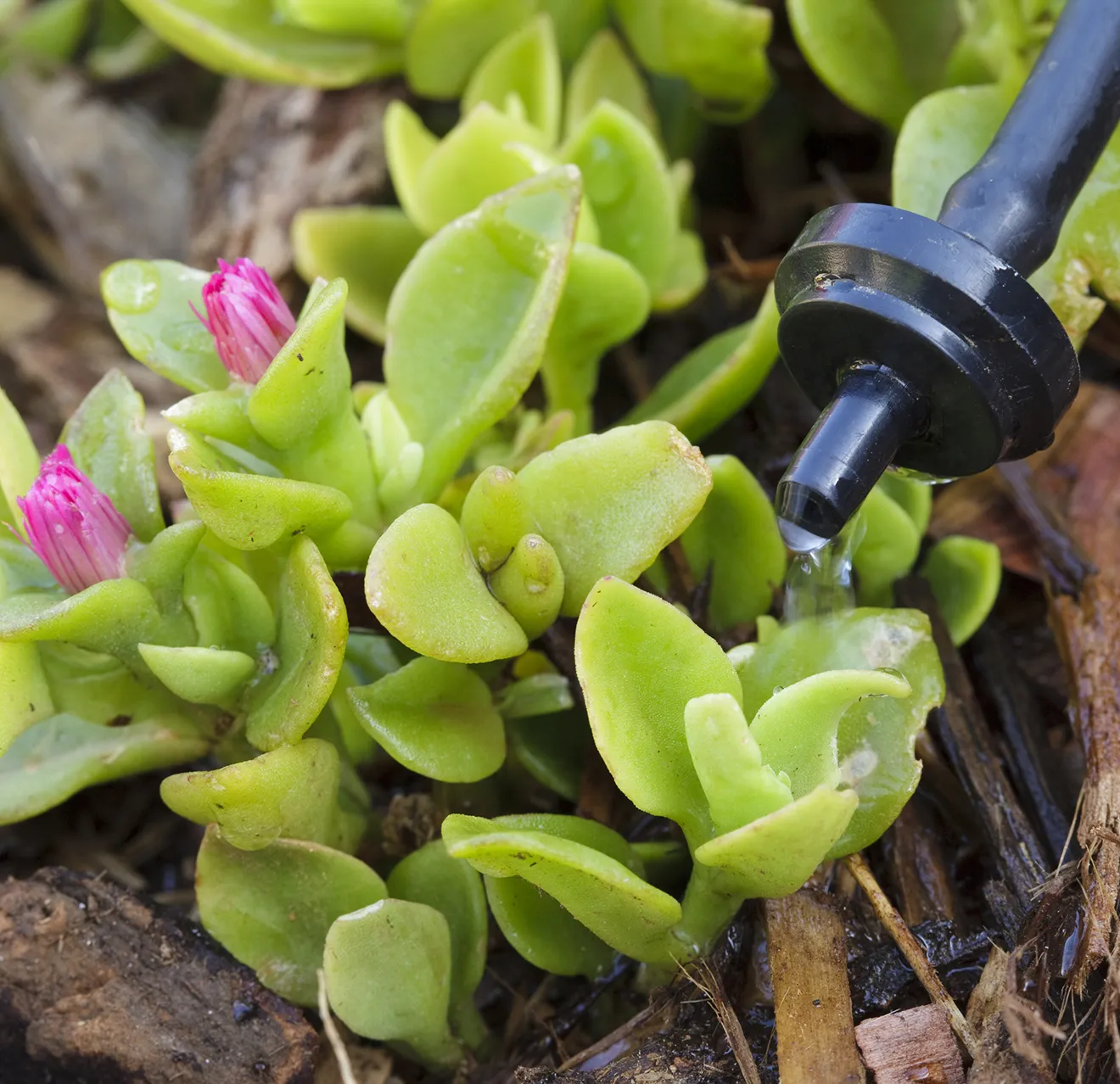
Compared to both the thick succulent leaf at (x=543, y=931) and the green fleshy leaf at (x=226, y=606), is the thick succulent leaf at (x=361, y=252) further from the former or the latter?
the thick succulent leaf at (x=543, y=931)

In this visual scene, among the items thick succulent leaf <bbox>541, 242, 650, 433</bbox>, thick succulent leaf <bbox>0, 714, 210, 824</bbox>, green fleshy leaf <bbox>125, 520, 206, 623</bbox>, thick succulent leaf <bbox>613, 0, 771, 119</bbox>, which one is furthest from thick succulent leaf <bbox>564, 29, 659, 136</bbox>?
thick succulent leaf <bbox>0, 714, 210, 824</bbox>

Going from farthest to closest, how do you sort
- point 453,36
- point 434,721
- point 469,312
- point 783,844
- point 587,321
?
point 453,36 → point 587,321 → point 469,312 → point 434,721 → point 783,844

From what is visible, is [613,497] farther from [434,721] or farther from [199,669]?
[199,669]

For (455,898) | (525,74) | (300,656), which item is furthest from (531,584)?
(525,74)

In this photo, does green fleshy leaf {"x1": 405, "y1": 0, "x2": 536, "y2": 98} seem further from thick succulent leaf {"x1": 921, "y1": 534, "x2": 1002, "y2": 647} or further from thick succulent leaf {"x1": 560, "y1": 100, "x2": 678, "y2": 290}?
thick succulent leaf {"x1": 921, "y1": 534, "x2": 1002, "y2": 647}

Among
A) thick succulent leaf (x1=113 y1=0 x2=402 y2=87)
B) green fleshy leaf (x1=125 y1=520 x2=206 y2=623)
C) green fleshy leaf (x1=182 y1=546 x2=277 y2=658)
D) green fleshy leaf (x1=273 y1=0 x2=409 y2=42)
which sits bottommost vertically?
green fleshy leaf (x1=182 y1=546 x2=277 y2=658)

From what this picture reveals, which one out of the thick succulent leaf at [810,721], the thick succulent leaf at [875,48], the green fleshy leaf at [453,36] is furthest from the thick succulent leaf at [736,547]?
the green fleshy leaf at [453,36]
